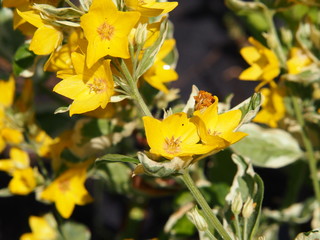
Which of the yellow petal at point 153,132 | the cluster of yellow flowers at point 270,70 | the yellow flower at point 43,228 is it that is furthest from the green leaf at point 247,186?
the yellow flower at point 43,228

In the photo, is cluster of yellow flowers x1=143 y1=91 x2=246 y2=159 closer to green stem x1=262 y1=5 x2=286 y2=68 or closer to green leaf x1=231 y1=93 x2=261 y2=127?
green leaf x1=231 y1=93 x2=261 y2=127

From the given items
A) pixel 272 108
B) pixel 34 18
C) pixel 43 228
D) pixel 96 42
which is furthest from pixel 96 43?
pixel 43 228

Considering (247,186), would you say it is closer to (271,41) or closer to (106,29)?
(271,41)

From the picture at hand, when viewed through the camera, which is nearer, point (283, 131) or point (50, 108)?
point (283, 131)

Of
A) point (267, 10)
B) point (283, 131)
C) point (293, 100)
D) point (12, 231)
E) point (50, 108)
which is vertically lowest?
point (12, 231)

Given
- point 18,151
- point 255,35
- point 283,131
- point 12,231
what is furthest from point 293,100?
point 12,231

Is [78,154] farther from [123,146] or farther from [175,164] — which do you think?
[175,164]

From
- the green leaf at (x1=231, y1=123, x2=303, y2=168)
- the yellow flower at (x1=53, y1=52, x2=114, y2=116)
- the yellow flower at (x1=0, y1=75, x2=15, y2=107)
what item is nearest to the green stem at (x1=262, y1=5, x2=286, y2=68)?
the green leaf at (x1=231, y1=123, x2=303, y2=168)
